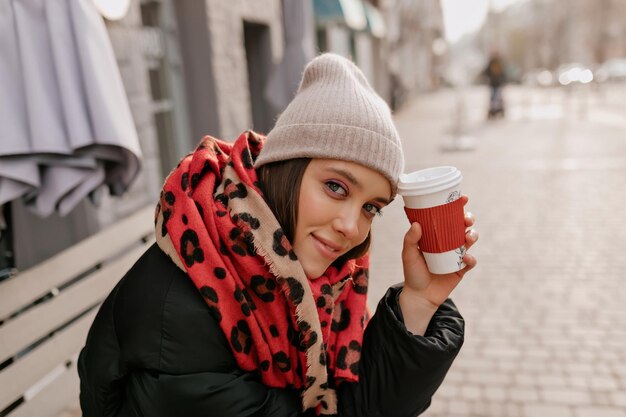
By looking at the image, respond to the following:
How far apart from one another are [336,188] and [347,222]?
0.33ft

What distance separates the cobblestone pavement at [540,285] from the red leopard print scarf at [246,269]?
1666mm

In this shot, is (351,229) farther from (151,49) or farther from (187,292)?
(151,49)

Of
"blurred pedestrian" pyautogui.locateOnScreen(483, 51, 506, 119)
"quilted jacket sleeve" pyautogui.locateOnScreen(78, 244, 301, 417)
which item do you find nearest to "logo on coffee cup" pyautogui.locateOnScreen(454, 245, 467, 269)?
"quilted jacket sleeve" pyautogui.locateOnScreen(78, 244, 301, 417)

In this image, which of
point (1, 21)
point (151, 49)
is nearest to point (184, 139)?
point (151, 49)

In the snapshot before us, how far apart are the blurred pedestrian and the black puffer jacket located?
16.5m

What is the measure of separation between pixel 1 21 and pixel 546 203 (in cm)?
633

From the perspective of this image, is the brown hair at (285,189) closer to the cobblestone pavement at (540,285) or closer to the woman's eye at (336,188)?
the woman's eye at (336,188)

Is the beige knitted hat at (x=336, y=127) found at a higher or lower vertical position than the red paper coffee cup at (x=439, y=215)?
higher

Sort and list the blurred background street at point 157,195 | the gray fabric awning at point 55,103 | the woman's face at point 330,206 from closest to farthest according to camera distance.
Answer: the woman's face at point 330,206 < the gray fabric awning at point 55,103 < the blurred background street at point 157,195

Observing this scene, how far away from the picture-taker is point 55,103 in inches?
89.4

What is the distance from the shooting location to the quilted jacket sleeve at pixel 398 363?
168 centimetres

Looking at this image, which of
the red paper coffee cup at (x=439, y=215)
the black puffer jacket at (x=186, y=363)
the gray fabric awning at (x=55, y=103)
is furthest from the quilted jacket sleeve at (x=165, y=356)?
the gray fabric awning at (x=55, y=103)

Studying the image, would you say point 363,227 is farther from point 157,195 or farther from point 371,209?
point 157,195

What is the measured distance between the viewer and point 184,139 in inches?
223
